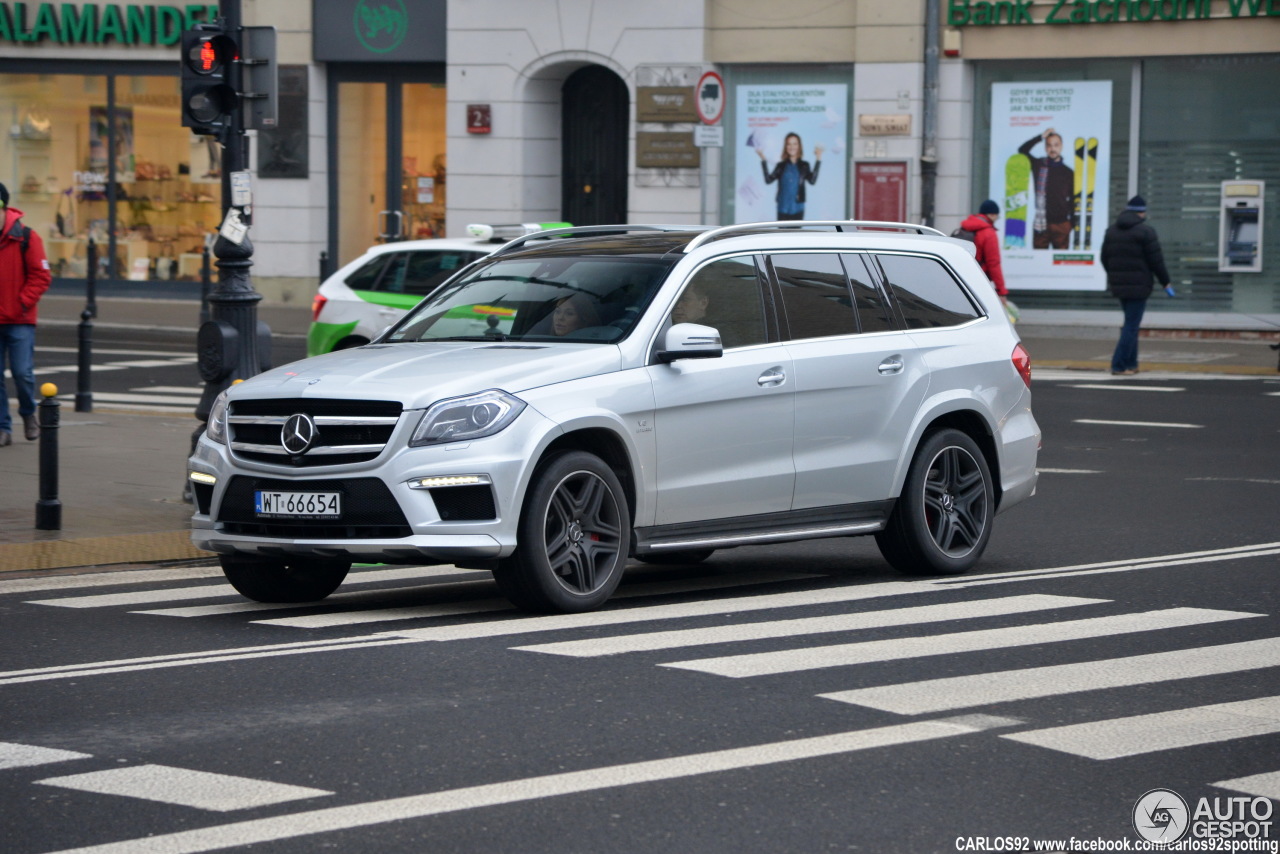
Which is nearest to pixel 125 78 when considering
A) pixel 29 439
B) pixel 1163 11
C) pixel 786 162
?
pixel 786 162

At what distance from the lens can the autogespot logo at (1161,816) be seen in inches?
203

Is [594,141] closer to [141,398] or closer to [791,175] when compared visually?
[791,175]

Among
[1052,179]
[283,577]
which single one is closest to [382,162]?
[1052,179]

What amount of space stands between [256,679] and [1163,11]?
23.3m

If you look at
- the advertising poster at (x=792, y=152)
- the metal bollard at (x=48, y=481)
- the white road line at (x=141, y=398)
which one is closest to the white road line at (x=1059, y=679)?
the metal bollard at (x=48, y=481)

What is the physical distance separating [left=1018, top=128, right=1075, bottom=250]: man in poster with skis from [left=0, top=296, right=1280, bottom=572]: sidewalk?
1136 millimetres

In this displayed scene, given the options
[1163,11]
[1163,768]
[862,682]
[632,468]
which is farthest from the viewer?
[1163,11]

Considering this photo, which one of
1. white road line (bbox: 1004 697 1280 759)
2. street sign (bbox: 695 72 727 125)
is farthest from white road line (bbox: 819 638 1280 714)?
street sign (bbox: 695 72 727 125)

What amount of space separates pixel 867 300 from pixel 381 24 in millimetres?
24333

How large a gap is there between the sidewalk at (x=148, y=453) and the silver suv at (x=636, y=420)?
2143 mm

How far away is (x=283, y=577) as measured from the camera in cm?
912

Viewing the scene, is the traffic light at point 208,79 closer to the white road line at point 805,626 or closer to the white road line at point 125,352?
the white road line at point 805,626

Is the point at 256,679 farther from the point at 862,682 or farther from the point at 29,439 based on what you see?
the point at 29,439

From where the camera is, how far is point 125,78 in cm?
3459
